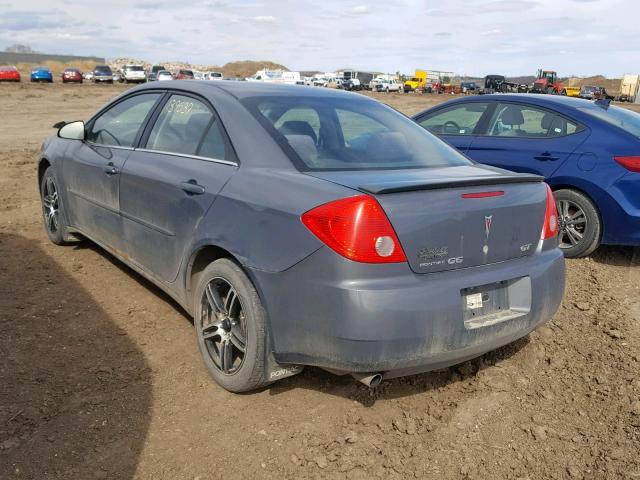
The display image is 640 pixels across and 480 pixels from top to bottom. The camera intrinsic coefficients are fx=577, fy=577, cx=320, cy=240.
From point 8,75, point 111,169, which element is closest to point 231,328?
point 111,169

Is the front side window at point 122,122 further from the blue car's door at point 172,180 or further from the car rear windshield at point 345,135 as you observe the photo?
the car rear windshield at point 345,135

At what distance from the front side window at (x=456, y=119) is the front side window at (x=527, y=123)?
8.9 inches

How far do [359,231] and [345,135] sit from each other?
1.18 meters

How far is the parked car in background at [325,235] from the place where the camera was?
254 cm

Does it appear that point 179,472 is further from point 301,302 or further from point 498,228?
point 498,228

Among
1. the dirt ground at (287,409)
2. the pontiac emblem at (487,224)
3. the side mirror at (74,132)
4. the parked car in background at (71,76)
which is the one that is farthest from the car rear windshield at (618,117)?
the parked car in background at (71,76)

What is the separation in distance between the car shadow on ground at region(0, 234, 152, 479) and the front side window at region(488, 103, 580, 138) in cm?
453

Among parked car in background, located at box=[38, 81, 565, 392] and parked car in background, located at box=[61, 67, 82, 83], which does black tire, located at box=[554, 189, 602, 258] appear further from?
parked car in background, located at box=[61, 67, 82, 83]

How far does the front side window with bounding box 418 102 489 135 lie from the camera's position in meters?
6.62

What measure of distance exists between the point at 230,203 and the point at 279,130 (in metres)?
0.53

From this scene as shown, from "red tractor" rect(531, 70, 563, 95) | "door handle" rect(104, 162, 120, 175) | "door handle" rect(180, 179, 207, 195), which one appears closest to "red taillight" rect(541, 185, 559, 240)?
"door handle" rect(180, 179, 207, 195)

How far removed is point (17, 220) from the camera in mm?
6578

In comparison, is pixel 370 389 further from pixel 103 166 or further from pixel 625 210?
pixel 625 210

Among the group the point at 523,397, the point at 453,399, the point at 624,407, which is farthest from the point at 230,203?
the point at 624,407
